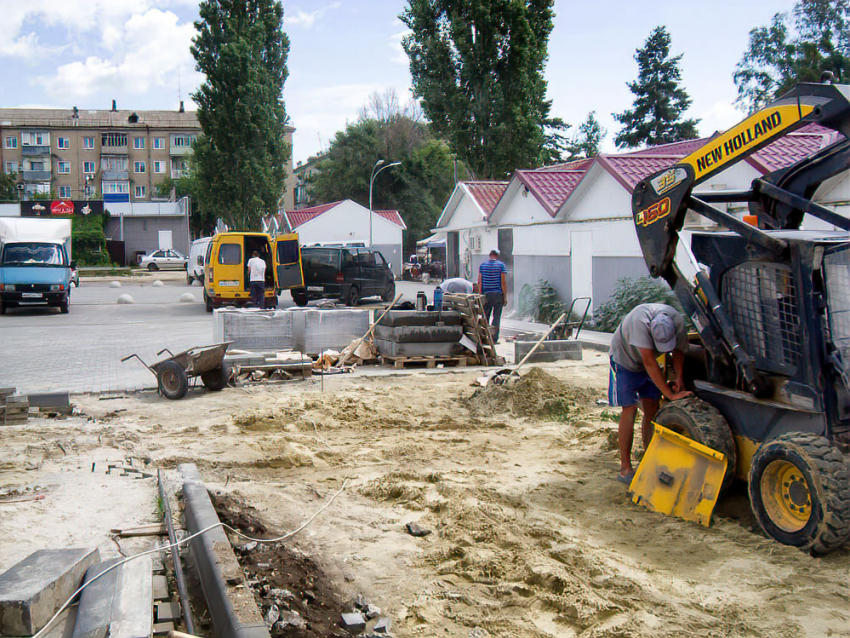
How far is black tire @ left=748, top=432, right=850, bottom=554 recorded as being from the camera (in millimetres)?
4605

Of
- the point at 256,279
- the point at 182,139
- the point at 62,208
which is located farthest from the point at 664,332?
the point at 182,139

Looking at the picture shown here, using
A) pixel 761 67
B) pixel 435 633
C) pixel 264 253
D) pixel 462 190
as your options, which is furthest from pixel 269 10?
pixel 435 633

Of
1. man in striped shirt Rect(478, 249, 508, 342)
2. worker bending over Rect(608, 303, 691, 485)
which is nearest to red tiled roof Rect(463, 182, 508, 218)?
man in striped shirt Rect(478, 249, 508, 342)

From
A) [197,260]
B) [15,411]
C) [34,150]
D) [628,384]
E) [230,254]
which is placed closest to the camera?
[628,384]

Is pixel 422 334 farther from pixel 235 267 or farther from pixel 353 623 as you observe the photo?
pixel 235 267

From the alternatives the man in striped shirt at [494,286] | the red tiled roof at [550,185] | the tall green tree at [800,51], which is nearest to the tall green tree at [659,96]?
the tall green tree at [800,51]

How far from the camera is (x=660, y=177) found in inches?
252

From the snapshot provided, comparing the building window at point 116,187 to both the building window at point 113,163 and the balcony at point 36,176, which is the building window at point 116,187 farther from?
the balcony at point 36,176

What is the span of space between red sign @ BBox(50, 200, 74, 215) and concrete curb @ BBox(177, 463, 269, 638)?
5984cm

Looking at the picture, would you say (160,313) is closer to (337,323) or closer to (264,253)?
(264,253)

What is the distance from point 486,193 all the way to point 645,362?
22.0 meters

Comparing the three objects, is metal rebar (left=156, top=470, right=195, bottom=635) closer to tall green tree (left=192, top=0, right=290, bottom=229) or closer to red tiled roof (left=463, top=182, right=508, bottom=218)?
red tiled roof (left=463, top=182, right=508, bottom=218)

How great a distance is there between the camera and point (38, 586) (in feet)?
12.2

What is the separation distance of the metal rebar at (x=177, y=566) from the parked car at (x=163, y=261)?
53.2 meters
